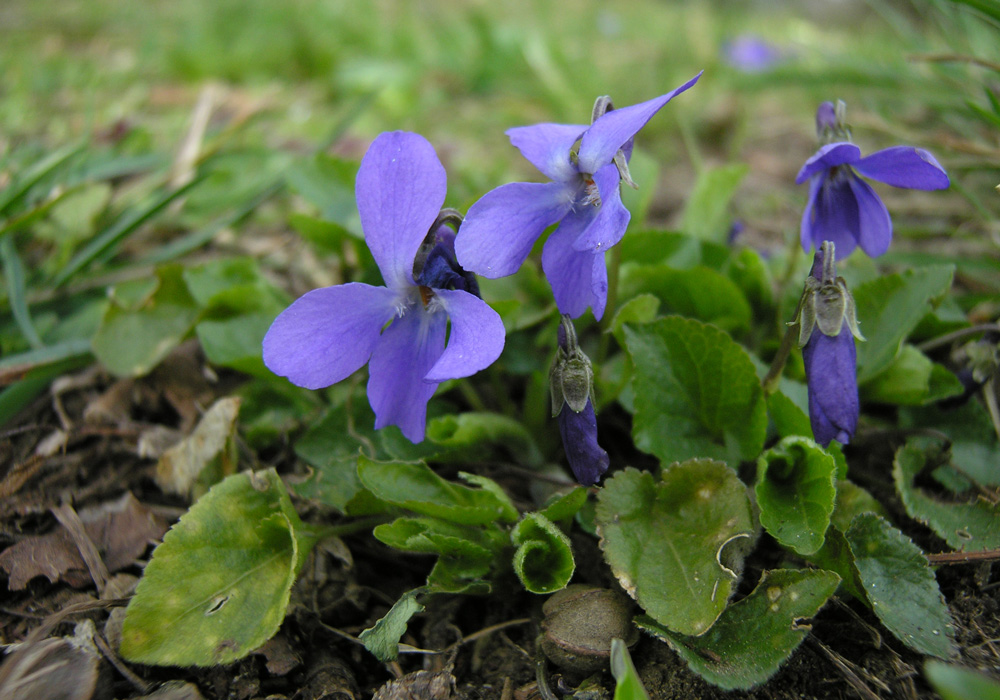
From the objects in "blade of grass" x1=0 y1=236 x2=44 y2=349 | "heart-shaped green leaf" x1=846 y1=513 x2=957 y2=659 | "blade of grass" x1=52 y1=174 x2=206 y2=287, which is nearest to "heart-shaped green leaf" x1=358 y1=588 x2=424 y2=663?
"heart-shaped green leaf" x1=846 y1=513 x2=957 y2=659

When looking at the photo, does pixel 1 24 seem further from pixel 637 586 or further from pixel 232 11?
pixel 637 586

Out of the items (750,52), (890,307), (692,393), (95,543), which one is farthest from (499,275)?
(750,52)

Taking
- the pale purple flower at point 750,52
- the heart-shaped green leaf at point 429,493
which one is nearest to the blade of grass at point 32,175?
the heart-shaped green leaf at point 429,493

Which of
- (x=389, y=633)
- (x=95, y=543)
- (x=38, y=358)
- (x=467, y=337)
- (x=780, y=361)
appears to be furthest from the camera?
(x=38, y=358)

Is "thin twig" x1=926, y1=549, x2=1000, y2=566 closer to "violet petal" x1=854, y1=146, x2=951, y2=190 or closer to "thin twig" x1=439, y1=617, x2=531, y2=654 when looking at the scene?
"violet petal" x1=854, y1=146, x2=951, y2=190

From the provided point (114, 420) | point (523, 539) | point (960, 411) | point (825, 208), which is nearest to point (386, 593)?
point (523, 539)

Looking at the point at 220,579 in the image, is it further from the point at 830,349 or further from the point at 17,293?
the point at 830,349
